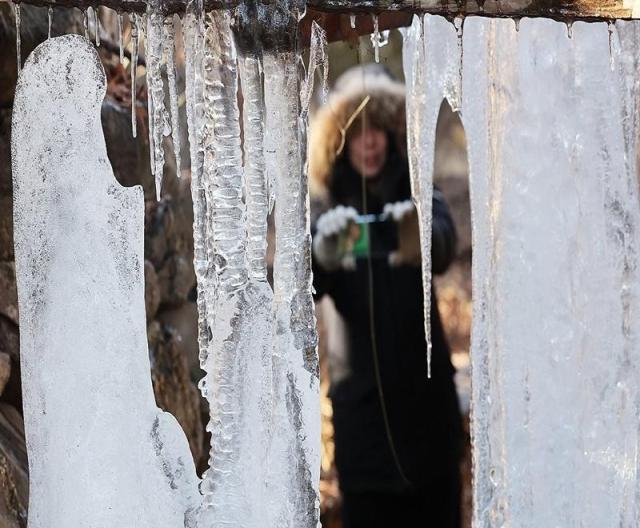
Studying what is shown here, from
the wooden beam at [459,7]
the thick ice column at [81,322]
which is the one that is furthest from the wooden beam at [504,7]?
the thick ice column at [81,322]

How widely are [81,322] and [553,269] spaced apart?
1.02 m

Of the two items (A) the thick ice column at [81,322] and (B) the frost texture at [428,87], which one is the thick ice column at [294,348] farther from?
(B) the frost texture at [428,87]

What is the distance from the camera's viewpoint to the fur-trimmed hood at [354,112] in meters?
2.85

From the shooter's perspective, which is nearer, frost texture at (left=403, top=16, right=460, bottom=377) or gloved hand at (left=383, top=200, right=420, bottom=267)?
frost texture at (left=403, top=16, right=460, bottom=377)

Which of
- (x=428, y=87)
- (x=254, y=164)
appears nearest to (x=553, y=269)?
(x=428, y=87)

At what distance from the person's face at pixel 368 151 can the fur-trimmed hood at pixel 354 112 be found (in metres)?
0.03

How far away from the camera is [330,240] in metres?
2.79

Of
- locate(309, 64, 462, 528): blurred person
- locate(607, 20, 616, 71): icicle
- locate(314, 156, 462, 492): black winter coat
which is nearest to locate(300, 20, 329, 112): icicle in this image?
locate(607, 20, 616, 71): icicle

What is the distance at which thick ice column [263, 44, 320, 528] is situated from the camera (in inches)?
61.4

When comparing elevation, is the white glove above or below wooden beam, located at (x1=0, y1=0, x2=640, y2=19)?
below

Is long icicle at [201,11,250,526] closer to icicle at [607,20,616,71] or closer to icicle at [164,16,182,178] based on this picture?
icicle at [164,16,182,178]

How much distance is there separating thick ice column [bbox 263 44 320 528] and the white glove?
1.28 meters

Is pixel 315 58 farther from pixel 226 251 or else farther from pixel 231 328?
pixel 231 328

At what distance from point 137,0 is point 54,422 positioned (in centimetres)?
77
